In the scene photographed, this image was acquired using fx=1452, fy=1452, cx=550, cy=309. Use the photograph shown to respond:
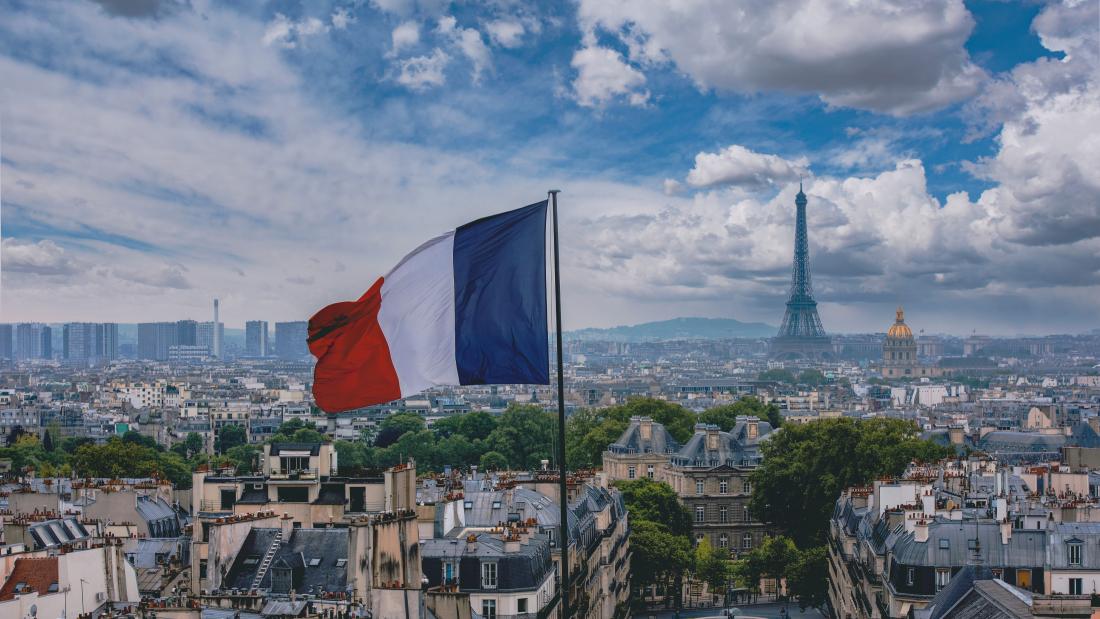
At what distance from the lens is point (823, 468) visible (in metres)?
77.4

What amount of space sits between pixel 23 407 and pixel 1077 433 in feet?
442

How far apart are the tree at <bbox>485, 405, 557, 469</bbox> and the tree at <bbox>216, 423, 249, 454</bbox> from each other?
3583 cm

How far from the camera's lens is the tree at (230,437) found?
158m

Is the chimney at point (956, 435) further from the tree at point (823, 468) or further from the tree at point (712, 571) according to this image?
the tree at point (712, 571)

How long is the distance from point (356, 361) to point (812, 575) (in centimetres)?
4745

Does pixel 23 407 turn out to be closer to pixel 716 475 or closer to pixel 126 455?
pixel 126 455

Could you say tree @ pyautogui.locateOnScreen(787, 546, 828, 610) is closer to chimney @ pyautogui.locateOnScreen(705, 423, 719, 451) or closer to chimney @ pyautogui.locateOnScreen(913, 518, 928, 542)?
chimney @ pyautogui.locateOnScreen(913, 518, 928, 542)

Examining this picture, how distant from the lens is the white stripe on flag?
804 inches

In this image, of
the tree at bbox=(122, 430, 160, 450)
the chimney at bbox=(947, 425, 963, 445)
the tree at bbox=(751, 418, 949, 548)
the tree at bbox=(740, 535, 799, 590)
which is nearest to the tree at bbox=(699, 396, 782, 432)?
the chimney at bbox=(947, 425, 963, 445)

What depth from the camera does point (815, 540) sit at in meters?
73.9

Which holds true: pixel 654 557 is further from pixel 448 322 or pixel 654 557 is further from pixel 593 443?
pixel 448 322

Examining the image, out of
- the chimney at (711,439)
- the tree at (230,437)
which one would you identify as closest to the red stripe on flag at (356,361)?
the chimney at (711,439)

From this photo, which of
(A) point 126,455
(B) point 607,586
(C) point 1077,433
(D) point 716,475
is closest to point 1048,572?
(B) point 607,586

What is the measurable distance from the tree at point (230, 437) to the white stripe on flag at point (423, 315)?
453 ft
